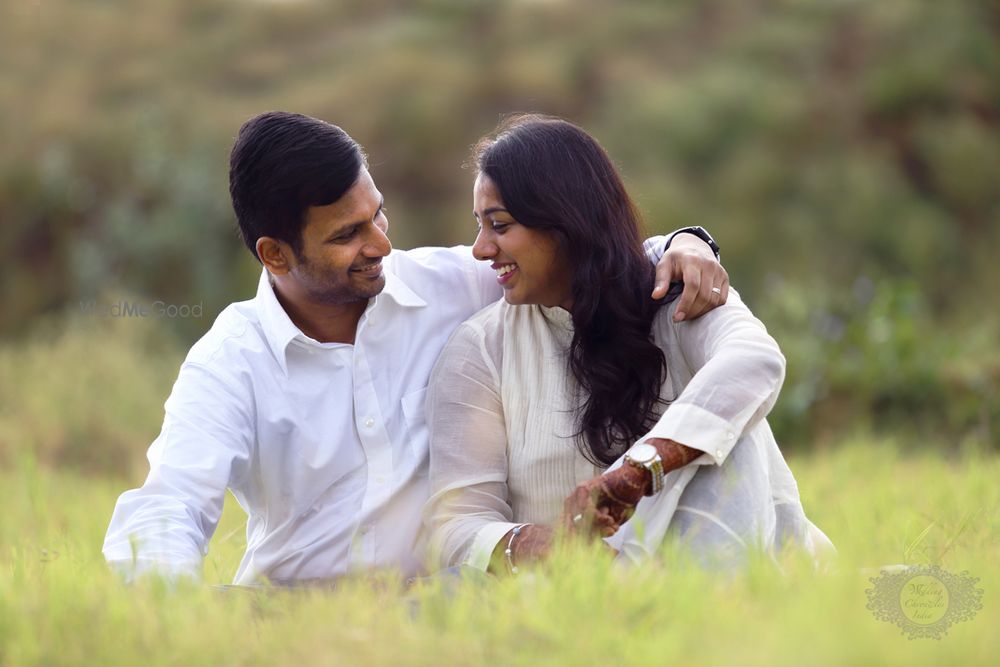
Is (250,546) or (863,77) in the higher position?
(863,77)

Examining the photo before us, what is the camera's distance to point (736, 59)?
48.2ft

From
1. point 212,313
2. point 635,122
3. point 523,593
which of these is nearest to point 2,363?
point 212,313

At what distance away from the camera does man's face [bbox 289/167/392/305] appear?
3178 mm

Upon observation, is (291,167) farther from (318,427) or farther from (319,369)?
(318,427)

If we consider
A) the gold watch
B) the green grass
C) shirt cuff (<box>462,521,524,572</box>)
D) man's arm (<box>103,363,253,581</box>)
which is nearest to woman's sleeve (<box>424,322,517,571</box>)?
shirt cuff (<box>462,521,524,572</box>)

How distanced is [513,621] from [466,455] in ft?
2.67

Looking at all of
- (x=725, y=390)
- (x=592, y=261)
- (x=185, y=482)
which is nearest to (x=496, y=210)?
(x=592, y=261)

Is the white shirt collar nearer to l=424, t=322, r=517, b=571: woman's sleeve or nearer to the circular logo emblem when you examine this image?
l=424, t=322, r=517, b=571: woman's sleeve

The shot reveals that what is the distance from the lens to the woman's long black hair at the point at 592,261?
2.98m

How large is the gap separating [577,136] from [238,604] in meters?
1.43

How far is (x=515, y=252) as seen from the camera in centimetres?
302

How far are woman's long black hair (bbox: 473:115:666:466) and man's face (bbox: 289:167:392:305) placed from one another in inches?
13.2

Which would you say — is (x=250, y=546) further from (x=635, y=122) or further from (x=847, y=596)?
(x=635, y=122)

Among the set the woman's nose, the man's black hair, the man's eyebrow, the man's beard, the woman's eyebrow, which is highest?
the man's black hair
